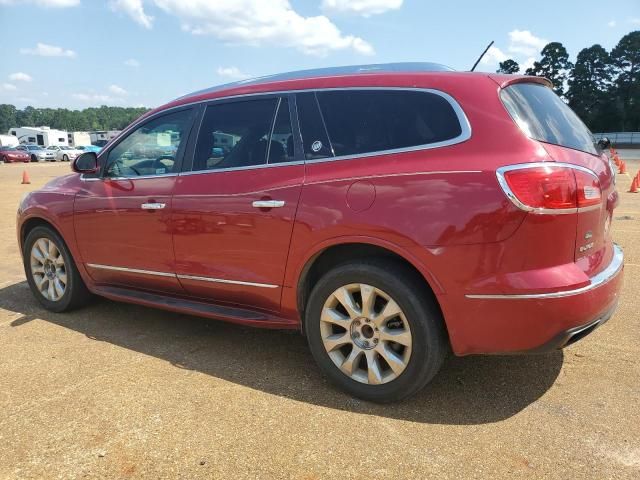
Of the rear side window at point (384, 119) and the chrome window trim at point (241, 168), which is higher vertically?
the rear side window at point (384, 119)

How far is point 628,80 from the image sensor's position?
2926 inches

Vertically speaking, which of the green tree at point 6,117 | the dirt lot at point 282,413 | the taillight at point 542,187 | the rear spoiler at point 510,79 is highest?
the green tree at point 6,117

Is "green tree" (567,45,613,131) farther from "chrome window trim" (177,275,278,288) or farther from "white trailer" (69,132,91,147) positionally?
"chrome window trim" (177,275,278,288)

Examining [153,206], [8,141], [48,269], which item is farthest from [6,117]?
[153,206]

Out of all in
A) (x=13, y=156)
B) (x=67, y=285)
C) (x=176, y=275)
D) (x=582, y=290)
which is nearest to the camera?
(x=582, y=290)

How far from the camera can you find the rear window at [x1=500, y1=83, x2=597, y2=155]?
284 centimetres

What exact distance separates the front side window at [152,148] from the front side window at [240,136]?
0.79 ft

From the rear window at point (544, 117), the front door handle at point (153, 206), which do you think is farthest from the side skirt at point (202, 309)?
the rear window at point (544, 117)

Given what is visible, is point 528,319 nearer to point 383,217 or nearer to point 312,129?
point 383,217

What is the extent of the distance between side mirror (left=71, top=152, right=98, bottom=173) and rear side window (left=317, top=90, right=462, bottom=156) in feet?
7.32

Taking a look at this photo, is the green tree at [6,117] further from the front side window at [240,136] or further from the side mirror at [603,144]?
the side mirror at [603,144]

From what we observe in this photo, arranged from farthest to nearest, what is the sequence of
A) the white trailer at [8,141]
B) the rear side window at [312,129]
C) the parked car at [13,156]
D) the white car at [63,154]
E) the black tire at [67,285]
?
the white trailer at [8,141] < the white car at [63,154] < the parked car at [13,156] < the black tire at [67,285] < the rear side window at [312,129]

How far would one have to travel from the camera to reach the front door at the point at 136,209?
13.1 feet

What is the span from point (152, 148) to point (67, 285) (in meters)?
1.57
